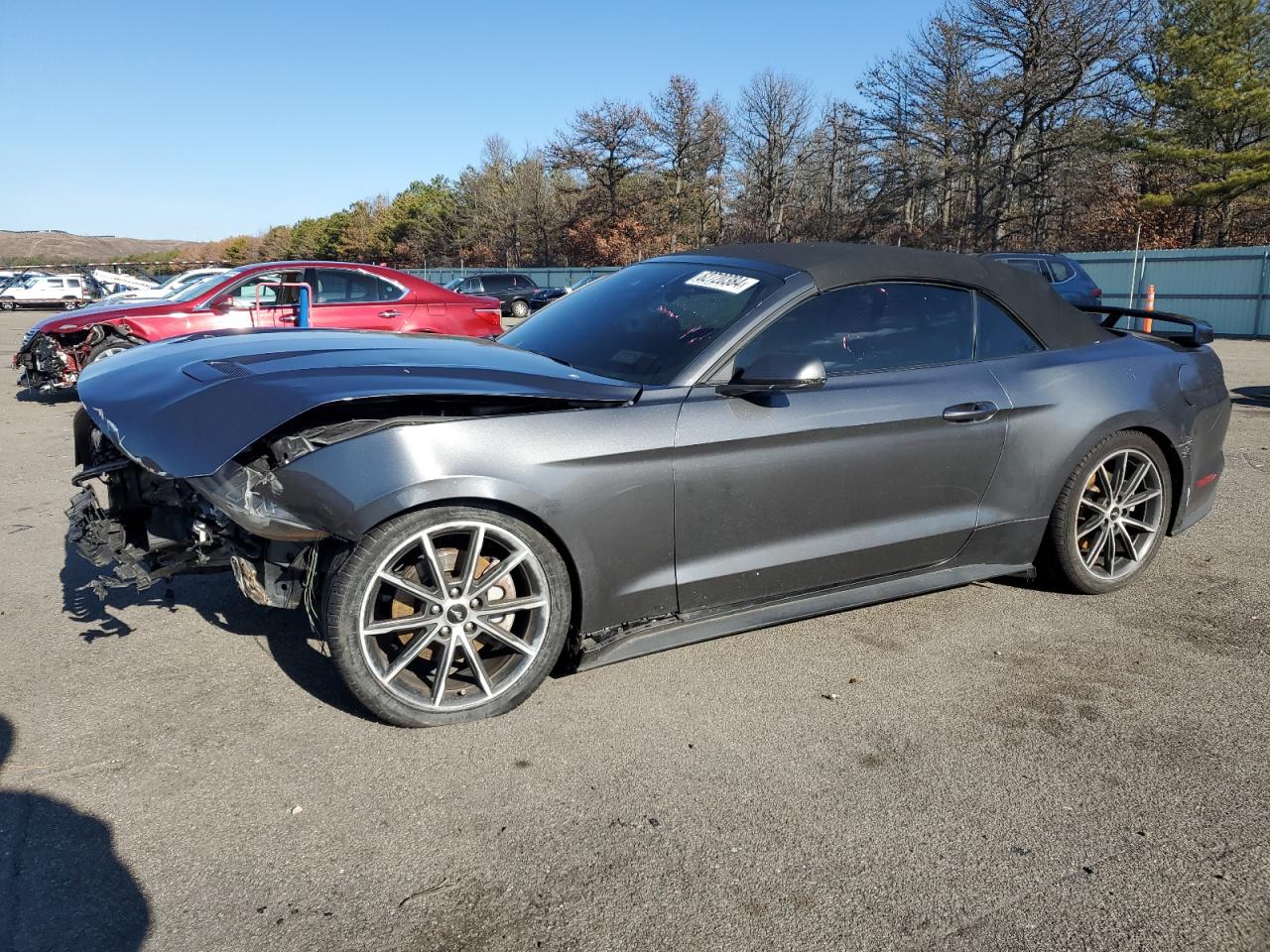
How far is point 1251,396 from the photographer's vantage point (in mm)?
10422

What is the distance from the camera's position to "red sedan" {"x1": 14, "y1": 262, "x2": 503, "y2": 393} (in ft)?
33.7

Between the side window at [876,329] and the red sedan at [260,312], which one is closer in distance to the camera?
the side window at [876,329]

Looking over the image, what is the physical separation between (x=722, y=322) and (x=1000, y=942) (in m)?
2.17

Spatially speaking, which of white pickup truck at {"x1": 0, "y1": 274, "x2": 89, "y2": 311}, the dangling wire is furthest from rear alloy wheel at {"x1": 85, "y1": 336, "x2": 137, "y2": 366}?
white pickup truck at {"x1": 0, "y1": 274, "x2": 89, "y2": 311}

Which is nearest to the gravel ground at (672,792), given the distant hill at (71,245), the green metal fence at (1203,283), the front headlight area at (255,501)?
the front headlight area at (255,501)

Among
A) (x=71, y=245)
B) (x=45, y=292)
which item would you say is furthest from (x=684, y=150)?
(x=71, y=245)

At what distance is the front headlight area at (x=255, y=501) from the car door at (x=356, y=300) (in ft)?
25.6

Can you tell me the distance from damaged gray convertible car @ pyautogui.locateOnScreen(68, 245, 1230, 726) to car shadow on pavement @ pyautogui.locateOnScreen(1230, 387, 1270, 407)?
6817 millimetres

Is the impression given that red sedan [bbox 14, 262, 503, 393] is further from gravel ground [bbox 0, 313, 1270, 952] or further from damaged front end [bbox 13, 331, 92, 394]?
gravel ground [bbox 0, 313, 1270, 952]

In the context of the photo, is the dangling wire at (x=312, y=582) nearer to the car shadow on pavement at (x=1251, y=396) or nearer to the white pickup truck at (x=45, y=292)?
the car shadow on pavement at (x=1251, y=396)

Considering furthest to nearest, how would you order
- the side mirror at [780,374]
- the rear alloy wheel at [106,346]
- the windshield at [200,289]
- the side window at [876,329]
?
the windshield at [200,289]
the rear alloy wheel at [106,346]
the side window at [876,329]
the side mirror at [780,374]

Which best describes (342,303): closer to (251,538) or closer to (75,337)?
(75,337)

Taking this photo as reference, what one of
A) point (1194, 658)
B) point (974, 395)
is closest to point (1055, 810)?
point (1194, 658)

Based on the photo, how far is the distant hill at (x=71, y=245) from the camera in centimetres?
10300
